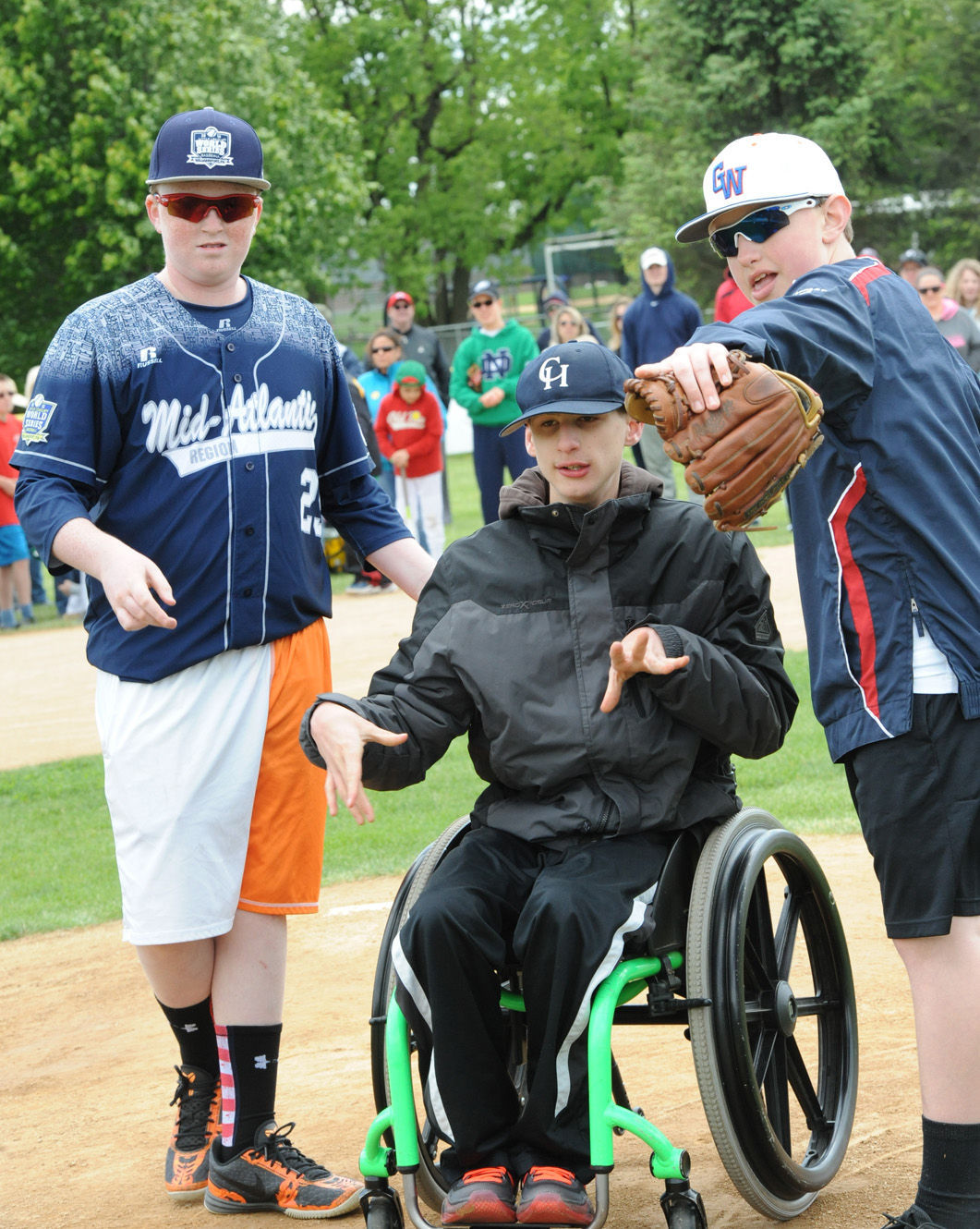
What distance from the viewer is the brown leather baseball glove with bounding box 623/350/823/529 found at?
235cm

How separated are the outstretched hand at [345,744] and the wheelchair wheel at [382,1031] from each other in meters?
0.29

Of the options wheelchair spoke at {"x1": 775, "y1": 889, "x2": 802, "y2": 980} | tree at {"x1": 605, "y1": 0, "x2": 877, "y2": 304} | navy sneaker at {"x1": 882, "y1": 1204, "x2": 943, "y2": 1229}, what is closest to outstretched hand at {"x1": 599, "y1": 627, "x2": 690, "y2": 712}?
wheelchair spoke at {"x1": 775, "y1": 889, "x2": 802, "y2": 980}

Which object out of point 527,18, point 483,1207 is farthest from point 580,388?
point 527,18

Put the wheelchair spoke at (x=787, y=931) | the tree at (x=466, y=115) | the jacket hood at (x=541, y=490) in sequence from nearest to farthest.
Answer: the jacket hood at (x=541, y=490) < the wheelchair spoke at (x=787, y=931) < the tree at (x=466, y=115)

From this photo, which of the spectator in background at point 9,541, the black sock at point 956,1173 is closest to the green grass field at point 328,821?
the black sock at point 956,1173

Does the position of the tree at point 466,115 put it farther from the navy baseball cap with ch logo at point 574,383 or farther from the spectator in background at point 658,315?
the navy baseball cap with ch logo at point 574,383

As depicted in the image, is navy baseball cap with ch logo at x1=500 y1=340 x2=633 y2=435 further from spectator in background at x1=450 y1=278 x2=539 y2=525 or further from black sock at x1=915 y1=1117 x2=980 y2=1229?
spectator in background at x1=450 y1=278 x2=539 y2=525

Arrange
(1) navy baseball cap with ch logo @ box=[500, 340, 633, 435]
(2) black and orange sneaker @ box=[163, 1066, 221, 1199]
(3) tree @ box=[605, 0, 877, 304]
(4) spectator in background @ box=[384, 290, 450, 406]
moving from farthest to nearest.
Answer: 1. (3) tree @ box=[605, 0, 877, 304]
2. (4) spectator in background @ box=[384, 290, 450, 406]
3. (2) black and orange sneaker @ box=[163, 1066, 221, 1199]
4. (1) navy baseball cap with ch logo @ box=[500, 340, 633, 435]

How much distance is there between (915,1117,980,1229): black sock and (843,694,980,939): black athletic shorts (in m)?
0.38

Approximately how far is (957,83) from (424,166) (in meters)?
17.1

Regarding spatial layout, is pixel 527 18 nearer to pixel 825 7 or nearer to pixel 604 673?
pixel 825 7

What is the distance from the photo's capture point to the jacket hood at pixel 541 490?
127 inches

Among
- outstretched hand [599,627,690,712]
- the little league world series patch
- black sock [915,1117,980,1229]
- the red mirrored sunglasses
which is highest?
the red mirrored sunglasses

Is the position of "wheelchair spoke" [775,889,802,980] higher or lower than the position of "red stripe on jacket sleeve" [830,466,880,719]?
lower
